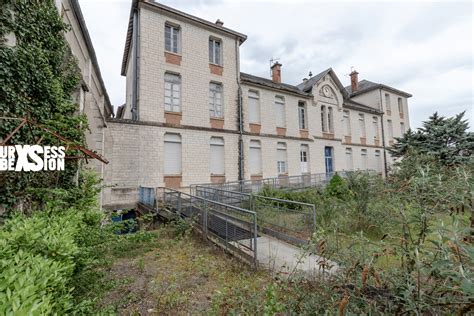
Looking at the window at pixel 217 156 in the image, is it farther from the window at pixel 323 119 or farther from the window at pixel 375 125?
the window at pixel 375 125

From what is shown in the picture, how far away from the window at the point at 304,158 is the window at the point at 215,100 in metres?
6.93

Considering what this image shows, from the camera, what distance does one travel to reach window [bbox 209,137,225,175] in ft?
44.0

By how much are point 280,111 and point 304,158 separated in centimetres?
392

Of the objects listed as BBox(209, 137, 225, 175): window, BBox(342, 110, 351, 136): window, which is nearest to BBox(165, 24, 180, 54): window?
BBox(209, 137, 225, 175): window

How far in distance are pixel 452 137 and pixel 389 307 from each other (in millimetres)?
19424

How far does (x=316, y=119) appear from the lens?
60.4ft

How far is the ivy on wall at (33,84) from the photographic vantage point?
146 inches

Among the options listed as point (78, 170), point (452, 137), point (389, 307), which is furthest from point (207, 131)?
point (452, 137)

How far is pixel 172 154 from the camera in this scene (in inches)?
483

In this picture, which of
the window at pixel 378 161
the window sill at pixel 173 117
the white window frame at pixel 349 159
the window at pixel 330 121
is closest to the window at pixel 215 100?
the window sill at pixel 173 117

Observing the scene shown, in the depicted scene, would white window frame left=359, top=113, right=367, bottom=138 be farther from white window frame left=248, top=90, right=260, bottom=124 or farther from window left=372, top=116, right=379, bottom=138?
white window frame left=248, top=90, right=260, bottom=124

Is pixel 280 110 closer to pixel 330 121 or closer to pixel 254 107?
pixel 254 107

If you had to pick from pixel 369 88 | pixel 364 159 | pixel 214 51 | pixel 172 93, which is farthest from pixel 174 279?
pixel 369 88

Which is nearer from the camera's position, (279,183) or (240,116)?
(240,116)
